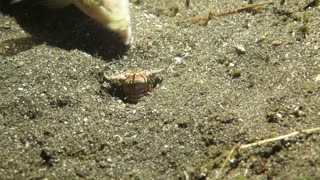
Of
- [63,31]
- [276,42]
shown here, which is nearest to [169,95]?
[276,42]

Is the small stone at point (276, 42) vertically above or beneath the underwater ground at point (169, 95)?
above

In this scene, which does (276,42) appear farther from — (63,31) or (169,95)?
(63,31)

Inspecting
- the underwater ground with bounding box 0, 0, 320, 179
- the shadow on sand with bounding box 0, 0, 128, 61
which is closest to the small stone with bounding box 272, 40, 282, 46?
the underwater ground with bounding box 0, 0, 320, 179

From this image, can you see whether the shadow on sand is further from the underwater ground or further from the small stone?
the small stone

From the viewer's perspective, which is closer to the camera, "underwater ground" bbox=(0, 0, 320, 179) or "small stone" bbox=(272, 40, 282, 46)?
"underwater ground" bbox=(0, 0, 320, 179)

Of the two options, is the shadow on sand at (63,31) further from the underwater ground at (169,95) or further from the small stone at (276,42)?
the small stone at (276,42)

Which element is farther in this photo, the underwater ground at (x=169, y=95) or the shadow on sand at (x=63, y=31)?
the shadow on sand at (x=63, y=31)

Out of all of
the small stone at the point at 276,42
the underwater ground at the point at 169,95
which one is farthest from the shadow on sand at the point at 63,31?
the small stone at the point at 276,42

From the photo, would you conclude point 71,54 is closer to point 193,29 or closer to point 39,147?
point 39,147
